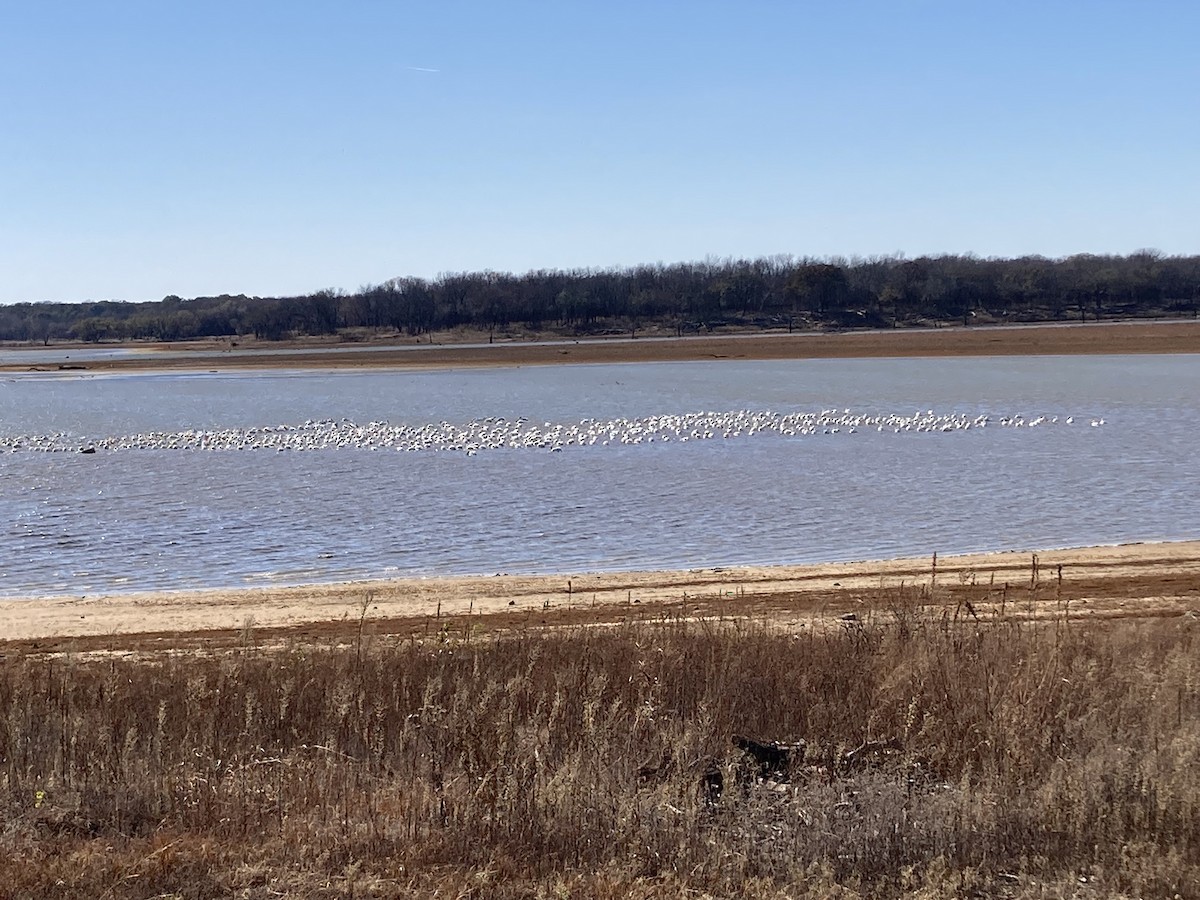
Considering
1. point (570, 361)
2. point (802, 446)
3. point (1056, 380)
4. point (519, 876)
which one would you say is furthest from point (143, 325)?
point (519, 876)

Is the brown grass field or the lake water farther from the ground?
the brown grass field

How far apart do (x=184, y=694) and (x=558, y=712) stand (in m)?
2.52

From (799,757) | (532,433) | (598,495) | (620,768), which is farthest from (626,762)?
(532,433)

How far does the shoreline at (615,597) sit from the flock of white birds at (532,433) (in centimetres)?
1577

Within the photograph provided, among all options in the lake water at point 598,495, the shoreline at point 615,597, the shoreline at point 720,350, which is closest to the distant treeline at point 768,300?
the shoreline at point 720,350

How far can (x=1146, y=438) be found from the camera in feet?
96.6

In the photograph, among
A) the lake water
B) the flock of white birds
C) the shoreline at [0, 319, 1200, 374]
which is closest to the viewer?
the lake water

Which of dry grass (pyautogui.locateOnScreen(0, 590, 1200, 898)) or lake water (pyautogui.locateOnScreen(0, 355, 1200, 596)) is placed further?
lake water (pyautogui.locateOnScreen(0, 355, 1200, 596))

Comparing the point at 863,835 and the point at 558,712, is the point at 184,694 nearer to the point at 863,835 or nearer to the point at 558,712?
the point at 558,712

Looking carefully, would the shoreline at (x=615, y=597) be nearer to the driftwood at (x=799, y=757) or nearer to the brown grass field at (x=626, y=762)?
the brown grass field at (x=626, y=762)

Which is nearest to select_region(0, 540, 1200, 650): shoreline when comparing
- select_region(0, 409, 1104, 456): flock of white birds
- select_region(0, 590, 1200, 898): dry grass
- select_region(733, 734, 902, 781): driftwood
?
select_region(0, 590, 1200, 898): dry grass

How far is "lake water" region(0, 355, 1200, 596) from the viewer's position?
17344mm

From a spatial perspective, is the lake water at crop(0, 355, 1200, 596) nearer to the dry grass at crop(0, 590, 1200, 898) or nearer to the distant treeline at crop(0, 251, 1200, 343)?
the dry grass at crop(0, 590, 1200, 898)

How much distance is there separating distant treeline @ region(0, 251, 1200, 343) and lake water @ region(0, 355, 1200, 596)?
249ft
